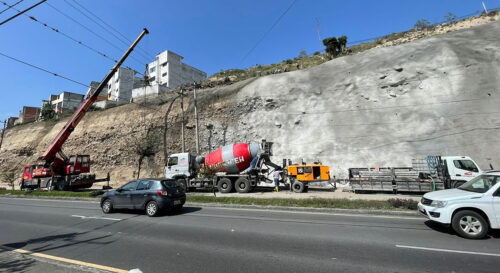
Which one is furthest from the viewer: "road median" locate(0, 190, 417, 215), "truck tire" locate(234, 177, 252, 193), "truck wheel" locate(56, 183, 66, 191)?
"truck wheel" locate(56, 183, 66, 191)

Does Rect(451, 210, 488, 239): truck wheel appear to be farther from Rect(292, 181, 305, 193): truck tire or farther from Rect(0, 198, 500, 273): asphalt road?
Rect(292, 181, 305, 193): truck tire

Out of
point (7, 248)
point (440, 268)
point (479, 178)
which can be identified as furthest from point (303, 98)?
point (7, 248)

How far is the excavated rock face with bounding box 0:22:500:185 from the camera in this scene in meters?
16.6

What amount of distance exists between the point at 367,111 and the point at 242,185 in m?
12.7

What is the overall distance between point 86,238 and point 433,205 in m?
9.85

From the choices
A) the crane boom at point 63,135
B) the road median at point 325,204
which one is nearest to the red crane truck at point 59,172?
the crane boom at point 63,135

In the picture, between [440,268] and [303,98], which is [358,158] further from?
[440,268]

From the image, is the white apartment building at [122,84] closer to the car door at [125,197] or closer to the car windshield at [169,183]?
the car door at [125,197]

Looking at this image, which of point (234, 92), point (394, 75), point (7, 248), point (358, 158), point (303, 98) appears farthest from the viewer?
point (234, 92)

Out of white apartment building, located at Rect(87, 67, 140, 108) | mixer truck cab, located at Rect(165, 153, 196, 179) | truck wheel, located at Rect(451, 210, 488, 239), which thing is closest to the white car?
truck wheel, located at Rect(451, 210, 488, 239)

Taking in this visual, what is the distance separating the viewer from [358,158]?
714 inches

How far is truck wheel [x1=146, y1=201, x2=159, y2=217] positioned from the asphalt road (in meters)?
0.40

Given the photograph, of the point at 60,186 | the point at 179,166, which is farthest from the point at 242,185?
the point at 60,186

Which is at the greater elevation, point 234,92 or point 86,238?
point 234,92
